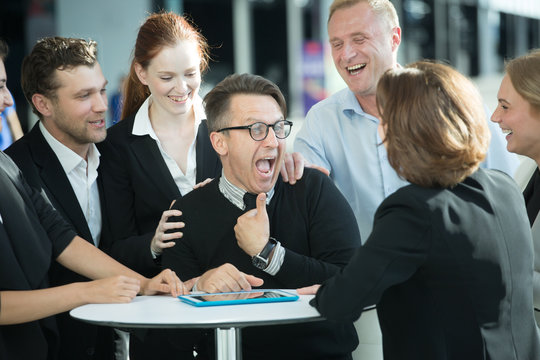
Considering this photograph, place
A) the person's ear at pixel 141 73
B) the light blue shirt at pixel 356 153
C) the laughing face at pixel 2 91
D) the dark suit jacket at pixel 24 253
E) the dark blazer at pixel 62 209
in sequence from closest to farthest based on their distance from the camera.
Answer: the dark suit jacket at pixel 24 253
the laughing face at pixel 2 91
the dark blazer at pixel 62 209
the person's ear at pixel 141 73
the light blue shirt at pixel 356 153

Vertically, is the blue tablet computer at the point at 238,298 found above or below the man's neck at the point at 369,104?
below

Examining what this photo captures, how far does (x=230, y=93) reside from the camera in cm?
292

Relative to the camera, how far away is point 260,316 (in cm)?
214

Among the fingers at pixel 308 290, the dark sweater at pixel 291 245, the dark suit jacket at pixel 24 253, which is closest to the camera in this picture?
the fingers at pixel 308 290

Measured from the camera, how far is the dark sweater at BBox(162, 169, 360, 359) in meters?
2.72

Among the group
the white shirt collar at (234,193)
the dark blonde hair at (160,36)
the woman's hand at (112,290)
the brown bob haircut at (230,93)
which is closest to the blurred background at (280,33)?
the dark blonde hair at (160,36)

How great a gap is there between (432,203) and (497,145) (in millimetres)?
1878

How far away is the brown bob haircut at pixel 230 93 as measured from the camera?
9.54ft

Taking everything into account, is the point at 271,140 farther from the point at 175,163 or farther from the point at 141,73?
the point at 141,73

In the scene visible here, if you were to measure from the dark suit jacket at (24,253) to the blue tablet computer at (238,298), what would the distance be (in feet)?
1.97

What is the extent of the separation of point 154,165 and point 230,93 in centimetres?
71

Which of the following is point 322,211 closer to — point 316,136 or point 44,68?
point 316,136

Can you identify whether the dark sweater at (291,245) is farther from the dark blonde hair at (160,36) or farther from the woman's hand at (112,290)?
the dark blonde hair at (160,36)

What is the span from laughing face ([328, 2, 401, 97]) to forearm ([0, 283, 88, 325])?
182 centimetres
